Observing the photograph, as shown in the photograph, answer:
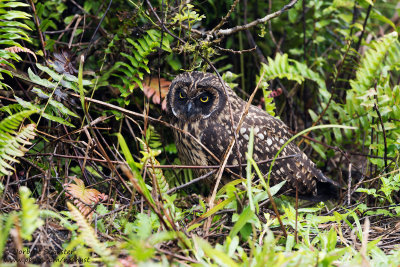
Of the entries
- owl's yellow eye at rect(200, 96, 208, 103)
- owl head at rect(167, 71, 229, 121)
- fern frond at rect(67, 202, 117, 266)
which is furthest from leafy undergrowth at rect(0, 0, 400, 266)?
owl's yellow eye at rect(200, 96, 208, 103)

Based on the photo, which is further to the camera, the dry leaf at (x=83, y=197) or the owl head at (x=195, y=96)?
the owl head at (x=195, y=96)

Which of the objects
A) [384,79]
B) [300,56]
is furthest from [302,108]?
[384,79]

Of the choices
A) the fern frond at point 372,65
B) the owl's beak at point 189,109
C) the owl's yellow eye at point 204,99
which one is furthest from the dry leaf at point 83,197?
the fern frond at point 372,65

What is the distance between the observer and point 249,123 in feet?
11.0

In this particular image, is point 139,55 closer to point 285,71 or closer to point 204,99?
point 204,99

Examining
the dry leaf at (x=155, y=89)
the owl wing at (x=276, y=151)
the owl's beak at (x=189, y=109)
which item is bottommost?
the owl wing at (x=276, y=151)

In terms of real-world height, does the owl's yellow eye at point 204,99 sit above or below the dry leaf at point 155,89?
below

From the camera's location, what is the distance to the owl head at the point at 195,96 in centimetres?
323

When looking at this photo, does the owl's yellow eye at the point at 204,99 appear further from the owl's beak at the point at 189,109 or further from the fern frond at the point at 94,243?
the fern frond at the point at 94,243

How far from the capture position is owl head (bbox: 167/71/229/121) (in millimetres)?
3232

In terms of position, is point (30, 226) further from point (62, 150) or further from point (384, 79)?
point (384, 79)

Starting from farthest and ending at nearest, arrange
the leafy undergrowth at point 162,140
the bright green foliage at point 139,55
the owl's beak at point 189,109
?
the owl's beak at point 189,109 < the bright green foliage at point 139,55 < the leafy undergrowth at point 162,140

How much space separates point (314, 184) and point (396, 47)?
1.59 metres

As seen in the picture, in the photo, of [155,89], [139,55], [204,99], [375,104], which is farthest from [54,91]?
[375,104]
